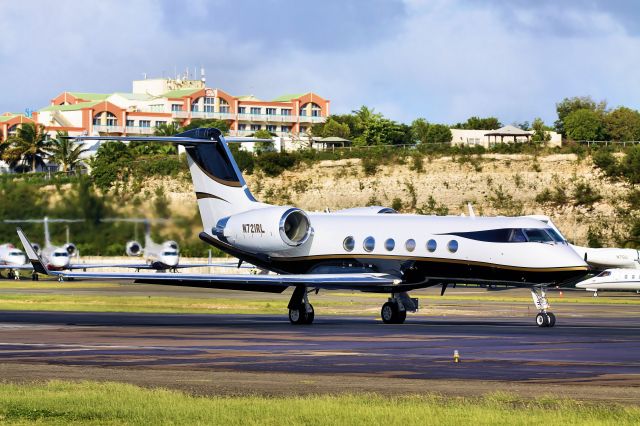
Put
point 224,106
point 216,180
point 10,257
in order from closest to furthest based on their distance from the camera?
point 216,180
point 10,257
point 224,106

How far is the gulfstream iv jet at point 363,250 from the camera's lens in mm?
37500

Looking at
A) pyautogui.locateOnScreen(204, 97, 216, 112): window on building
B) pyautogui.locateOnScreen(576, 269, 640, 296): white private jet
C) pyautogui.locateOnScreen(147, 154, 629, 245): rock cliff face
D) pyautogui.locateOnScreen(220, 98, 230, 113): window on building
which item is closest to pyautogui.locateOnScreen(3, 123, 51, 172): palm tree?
pyautogui.locateOnScreen(204, 97, 216, 112): window on building

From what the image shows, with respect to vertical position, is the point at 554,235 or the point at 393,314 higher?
the point at 554,235

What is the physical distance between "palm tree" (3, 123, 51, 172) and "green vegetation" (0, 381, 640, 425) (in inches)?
5581

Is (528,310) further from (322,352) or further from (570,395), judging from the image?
(570,395)

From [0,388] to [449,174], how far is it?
338 ft

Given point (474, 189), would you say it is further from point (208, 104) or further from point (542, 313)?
point (542, 313)

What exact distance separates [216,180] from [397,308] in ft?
29.5

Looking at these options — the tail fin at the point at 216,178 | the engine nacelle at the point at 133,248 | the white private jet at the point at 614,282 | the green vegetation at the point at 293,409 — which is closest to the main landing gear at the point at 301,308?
the tail fin at the point at 216,178

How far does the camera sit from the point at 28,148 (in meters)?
157

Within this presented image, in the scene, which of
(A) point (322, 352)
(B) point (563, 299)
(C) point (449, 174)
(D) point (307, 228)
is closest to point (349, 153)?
(C) point (449, 174)

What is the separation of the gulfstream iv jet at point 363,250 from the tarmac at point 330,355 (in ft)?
4.54

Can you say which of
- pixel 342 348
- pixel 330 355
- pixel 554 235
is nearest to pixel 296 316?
pixel 554 235

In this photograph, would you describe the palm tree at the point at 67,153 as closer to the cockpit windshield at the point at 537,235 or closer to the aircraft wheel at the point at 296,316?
the aircraft wheel at the point at 296,316
